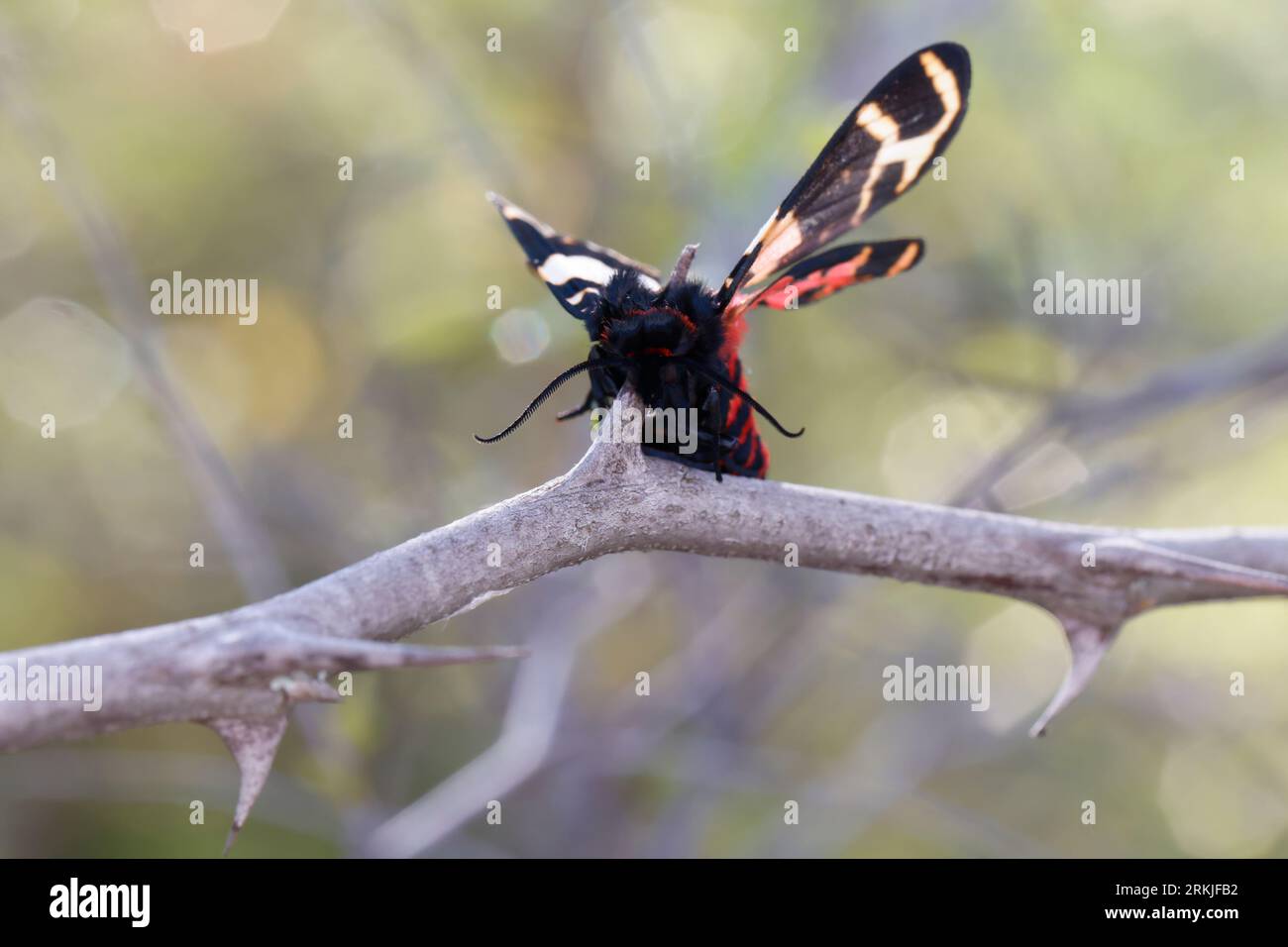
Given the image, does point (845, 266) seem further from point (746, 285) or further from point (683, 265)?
point (683, 265)

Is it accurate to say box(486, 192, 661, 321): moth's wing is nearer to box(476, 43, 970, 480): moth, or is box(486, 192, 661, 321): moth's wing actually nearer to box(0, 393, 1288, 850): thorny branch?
box(476, 43, 970, 480): moth

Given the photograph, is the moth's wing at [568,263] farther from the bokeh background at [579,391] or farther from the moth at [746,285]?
the bokeh background at [579,391]

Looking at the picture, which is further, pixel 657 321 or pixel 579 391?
pixel 579 391

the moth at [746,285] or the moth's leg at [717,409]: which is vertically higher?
the moth at [746,285]

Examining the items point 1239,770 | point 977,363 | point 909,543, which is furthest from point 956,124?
point 1239,770

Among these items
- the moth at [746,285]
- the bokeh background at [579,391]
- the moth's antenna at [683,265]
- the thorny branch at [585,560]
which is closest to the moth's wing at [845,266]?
the moth at [746,285]

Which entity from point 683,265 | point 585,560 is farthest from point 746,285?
point 585,560

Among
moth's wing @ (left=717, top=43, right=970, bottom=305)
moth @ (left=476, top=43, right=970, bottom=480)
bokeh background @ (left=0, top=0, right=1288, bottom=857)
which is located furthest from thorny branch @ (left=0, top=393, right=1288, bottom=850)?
bokeh background @ (left=0, top=0, right=1288, bottom=857)
